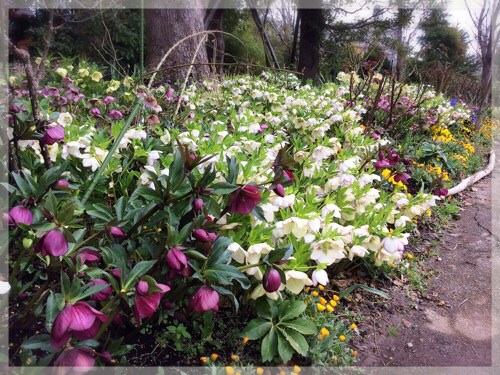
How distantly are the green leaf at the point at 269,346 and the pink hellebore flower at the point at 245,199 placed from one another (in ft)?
1.43

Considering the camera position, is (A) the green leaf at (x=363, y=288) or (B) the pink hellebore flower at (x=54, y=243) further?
(A) the green leaf at (x=363, y=288)

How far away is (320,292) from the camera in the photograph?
5.71 ft

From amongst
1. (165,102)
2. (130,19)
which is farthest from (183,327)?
(130,19)

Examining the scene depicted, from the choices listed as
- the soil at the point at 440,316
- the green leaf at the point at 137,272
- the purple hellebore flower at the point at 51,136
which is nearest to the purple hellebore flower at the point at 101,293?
the green leaf at the point at 137,272

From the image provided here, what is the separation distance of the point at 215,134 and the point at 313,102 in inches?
67.7

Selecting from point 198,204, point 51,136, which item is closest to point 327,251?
point 198,204

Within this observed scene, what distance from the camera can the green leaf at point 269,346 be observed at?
1.20 metres

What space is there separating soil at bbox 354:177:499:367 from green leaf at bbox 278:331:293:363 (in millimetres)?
308

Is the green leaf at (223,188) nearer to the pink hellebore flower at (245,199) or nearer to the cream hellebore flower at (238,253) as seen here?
the pink hellebore flower at (245,199)

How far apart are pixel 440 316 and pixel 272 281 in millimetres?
1120

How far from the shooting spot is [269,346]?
47.7 inches

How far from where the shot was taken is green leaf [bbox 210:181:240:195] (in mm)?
1023

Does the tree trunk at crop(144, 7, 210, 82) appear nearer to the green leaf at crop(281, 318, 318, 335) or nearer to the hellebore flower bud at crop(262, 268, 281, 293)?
the green leaf at crop(281, 318, 318, 335)

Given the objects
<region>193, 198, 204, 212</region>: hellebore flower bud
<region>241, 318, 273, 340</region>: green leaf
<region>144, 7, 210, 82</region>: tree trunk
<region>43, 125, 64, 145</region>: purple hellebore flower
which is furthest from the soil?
<region>144, 7, 210, 82</region>: tree trunk
